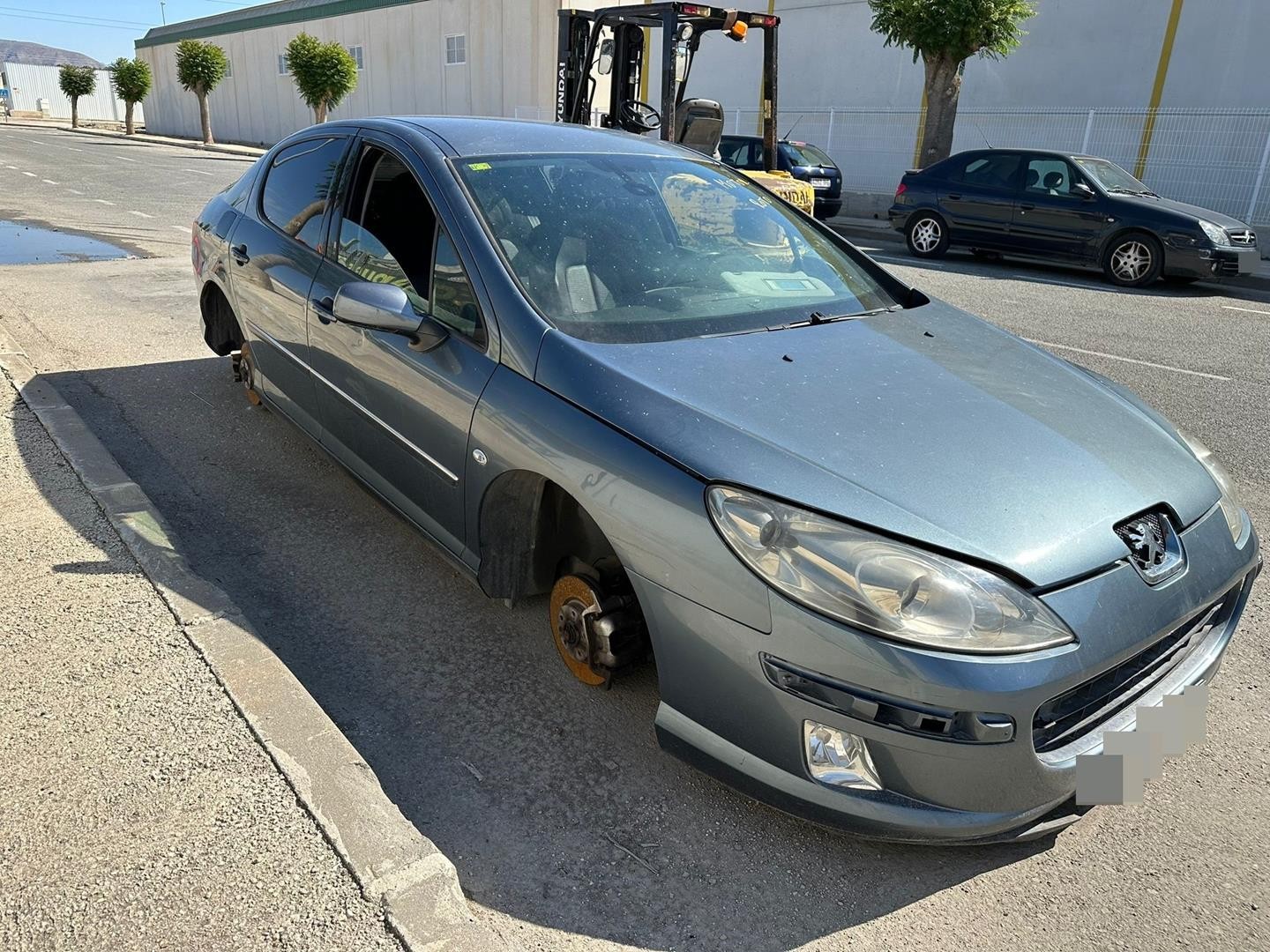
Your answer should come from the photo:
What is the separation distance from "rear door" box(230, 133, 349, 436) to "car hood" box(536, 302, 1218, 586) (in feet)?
5.66

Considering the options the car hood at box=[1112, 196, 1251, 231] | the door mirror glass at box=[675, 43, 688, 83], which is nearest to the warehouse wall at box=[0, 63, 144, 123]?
the door mirror glass at box=[675, 43, 688, 83]

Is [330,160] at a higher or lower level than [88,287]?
higher

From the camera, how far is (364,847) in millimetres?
2053

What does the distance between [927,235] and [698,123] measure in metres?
4.12

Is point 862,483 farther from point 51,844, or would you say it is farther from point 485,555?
point 51,844

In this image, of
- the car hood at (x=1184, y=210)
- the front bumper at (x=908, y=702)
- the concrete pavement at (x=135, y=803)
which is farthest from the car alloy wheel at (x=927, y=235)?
the concrete pavement at (x=135, y=803)

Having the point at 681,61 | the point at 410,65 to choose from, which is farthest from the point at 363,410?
the point at 410,65

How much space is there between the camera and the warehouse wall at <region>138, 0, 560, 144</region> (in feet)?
101

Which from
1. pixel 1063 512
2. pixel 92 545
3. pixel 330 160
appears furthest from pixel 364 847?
pixel 330 160

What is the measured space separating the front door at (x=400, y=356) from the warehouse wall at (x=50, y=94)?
245ft

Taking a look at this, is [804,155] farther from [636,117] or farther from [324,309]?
[324,309]

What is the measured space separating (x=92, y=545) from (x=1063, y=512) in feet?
10.5

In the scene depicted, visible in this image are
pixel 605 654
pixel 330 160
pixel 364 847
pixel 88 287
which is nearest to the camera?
pixel 364 847

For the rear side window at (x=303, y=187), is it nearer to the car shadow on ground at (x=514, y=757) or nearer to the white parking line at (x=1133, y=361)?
the car shadow on ground at (x=514, y=757)
